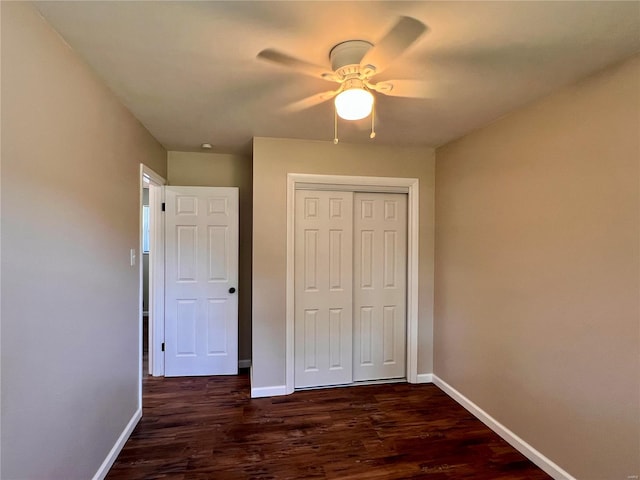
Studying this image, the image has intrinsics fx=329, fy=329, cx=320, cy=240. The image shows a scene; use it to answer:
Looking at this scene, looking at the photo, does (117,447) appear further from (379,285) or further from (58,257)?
(379,285)

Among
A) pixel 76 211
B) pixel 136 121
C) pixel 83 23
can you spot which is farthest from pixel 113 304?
pixel 83 23

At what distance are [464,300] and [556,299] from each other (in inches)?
35.2

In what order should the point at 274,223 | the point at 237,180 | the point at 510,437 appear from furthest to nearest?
Answer: the point at 237,180, the point at 274,223, the point at 510,437

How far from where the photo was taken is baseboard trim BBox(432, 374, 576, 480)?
6.52 ft

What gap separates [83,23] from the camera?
1.38 metres

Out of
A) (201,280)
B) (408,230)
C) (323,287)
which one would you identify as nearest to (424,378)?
(323,287)

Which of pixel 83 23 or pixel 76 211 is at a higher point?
pixel 83 23

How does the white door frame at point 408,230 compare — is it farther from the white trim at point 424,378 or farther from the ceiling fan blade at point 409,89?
the ceiling fan blade at point 409,89

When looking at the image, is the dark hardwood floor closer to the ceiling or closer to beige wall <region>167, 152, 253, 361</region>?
beige wall <region>167, 152, 253, 361</region>

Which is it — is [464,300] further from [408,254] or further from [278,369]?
[278,369]

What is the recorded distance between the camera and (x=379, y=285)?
A: 3369mm

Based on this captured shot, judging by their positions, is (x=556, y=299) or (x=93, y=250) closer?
(x=93, y=250)

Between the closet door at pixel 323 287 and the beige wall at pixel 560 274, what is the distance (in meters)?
1.06

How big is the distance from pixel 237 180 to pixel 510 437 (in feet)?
11.0
